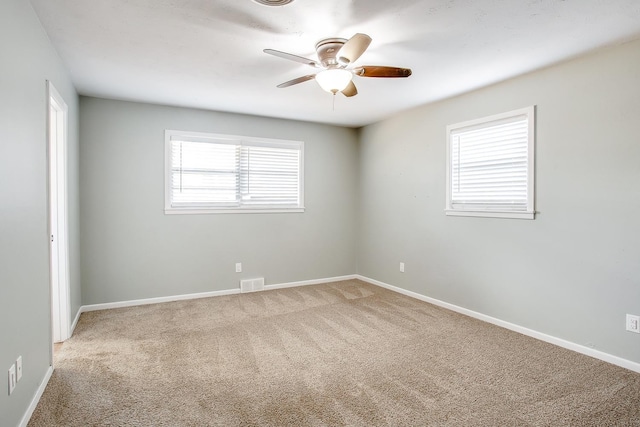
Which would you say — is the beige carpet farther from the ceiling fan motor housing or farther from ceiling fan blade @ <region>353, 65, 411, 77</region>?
the ceiling fan motor housing

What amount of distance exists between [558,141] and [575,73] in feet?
1.85

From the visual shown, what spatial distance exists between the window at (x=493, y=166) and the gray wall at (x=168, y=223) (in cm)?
204

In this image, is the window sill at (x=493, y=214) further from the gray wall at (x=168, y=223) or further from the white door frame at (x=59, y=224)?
the white door frame at (x=59, y=224)

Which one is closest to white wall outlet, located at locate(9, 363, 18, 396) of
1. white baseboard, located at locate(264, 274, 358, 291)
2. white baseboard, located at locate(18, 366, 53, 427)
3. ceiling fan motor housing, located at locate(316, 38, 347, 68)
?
white baseboard, located at locate(18, 366, 53, 427)

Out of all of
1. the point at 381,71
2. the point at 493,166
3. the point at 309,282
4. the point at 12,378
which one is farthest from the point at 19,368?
the point at 493,166

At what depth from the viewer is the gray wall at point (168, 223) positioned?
4039 millimetres

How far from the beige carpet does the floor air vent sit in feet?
3.27

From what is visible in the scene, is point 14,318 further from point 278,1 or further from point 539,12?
point 539,12

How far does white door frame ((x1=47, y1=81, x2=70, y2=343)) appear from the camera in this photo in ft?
9.96

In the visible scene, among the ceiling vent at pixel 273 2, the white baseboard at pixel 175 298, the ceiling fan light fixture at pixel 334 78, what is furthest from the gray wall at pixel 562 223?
the ceiling vent at pixel 273 2

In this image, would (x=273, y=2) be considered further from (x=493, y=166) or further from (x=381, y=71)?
(x=493, y=166)

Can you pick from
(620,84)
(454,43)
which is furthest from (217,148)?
(620,84)

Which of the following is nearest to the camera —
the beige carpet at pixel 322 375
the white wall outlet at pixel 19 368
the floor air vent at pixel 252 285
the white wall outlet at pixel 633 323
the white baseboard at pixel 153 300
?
the white wall outlet at pixel 19 368

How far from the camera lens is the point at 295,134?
5.19 m
